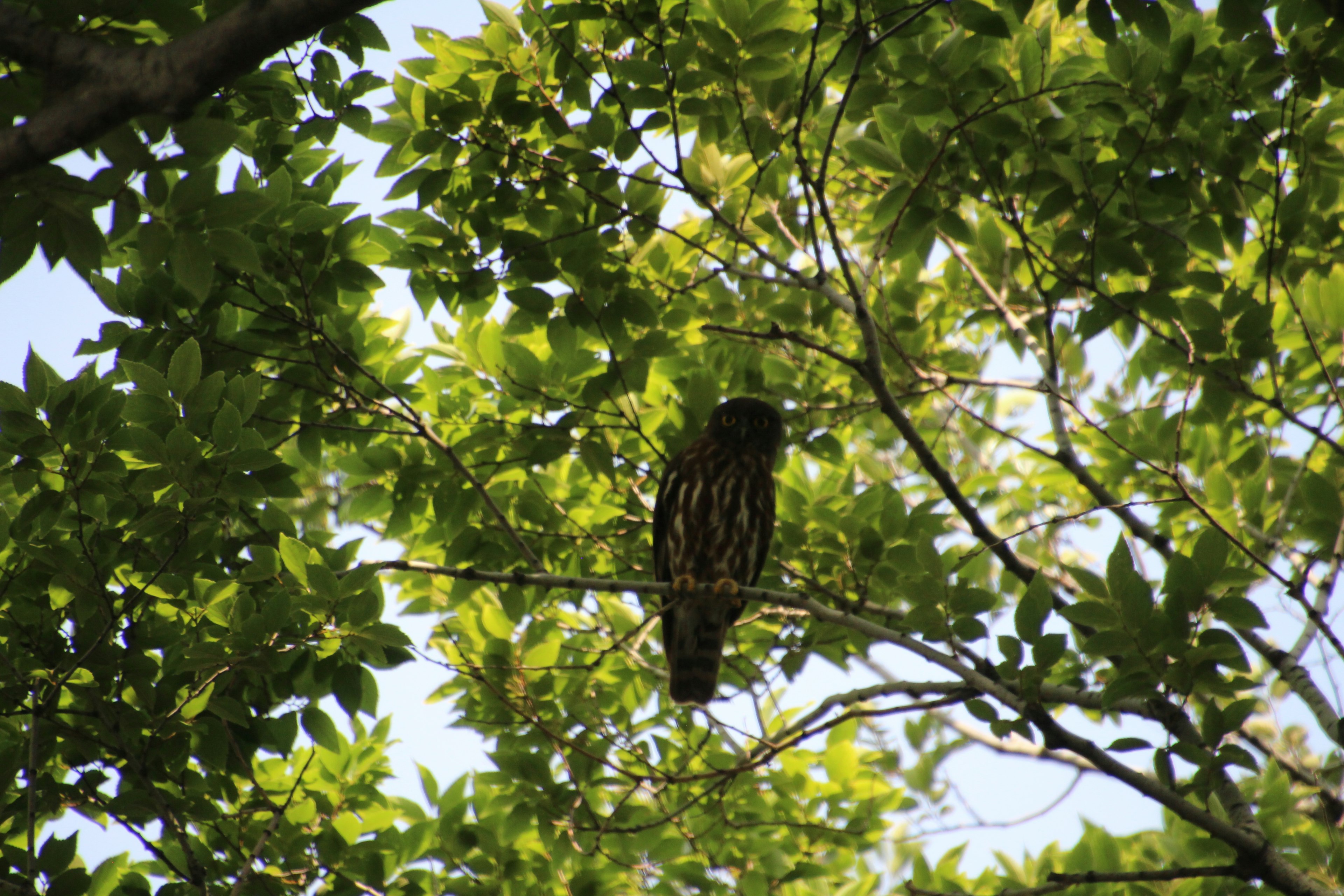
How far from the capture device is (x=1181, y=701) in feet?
9.44

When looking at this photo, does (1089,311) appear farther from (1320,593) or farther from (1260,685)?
(1260,685)

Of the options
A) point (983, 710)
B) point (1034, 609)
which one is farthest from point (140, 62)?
point (983, 710)

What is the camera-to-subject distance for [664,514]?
5559 mm

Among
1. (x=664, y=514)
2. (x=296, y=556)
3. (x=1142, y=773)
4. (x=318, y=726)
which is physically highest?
(x=664, y=514)

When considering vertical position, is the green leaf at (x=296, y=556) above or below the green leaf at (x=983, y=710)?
above

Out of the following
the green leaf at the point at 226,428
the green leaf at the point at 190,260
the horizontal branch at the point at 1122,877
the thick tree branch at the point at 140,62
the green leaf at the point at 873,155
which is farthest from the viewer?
the green leaf at the point at 873,155

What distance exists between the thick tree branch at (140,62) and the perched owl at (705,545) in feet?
12.6

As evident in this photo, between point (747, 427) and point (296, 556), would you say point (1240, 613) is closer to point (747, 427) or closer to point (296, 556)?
point (296, 556)

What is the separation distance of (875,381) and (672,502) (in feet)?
6.90

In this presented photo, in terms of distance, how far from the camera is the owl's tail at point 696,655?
5.64 metres

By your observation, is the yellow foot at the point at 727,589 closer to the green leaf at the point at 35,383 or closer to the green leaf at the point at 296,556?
the green leaf at the point at 296,556

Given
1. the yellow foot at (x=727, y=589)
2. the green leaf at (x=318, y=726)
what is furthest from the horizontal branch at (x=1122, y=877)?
the green leaf at (x=318, y=726)

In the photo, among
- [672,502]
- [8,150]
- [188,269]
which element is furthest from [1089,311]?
[8,150]

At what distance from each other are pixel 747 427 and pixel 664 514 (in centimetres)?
82
